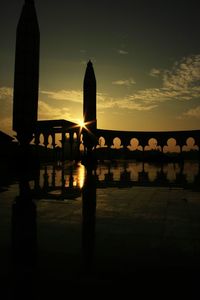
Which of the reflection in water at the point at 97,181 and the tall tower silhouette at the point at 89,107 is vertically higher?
the tall tower silhouette at the point at 89,107

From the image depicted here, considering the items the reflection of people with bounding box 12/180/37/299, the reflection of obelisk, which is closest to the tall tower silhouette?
the reflection of obelisk

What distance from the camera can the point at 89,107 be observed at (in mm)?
34312

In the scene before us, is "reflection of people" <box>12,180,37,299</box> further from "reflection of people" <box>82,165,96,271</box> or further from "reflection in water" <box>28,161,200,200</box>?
"reflection in water" <box>28,161,200,200</box>

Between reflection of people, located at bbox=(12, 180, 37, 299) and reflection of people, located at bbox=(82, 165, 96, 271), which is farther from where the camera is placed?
reflection of people, located at bbox=(82, 165, 96, 271)

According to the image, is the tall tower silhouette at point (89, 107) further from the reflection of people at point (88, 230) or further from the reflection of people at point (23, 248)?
the reflection of people at point (23, 248)

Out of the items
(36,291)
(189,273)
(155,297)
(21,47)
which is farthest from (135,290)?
(21,47)

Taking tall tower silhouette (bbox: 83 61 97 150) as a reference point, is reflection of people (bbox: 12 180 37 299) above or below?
below

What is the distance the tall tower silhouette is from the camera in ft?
111

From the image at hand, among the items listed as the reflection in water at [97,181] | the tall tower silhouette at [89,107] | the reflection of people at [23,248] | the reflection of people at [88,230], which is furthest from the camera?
the tall tower silhouette at [89,107]

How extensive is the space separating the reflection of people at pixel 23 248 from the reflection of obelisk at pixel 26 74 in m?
12.8

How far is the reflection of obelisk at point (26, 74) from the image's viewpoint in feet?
60.4

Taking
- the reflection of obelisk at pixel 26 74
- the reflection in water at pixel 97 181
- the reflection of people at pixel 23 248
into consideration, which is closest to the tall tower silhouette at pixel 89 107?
the reflection of obelisk at pixel 26 74

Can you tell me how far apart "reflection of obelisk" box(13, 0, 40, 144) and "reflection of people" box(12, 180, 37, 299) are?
12798 mm

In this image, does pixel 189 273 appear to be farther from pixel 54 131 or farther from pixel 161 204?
pixel 54 131
